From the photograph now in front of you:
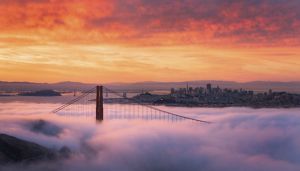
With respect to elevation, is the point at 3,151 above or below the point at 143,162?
above

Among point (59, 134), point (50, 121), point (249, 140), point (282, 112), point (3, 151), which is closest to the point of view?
point (3, 151)

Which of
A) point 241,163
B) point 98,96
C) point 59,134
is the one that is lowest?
point 241,163

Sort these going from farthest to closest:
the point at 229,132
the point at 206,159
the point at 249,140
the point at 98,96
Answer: the point at 229,132, the point at 249,140, the point at 206,159, the point at 98,96

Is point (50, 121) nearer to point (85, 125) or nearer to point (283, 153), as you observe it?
point (85, 125)

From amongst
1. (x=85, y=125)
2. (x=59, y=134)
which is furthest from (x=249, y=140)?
(x=59, y=134)

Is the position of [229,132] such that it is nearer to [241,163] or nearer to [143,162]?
[241,163]

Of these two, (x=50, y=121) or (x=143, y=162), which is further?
(x=50, y=121)

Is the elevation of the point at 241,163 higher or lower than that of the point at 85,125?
lower

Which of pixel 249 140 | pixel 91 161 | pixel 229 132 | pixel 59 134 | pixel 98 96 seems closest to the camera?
pixel 98 96

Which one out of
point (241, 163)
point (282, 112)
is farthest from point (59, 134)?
point (282, 112)
